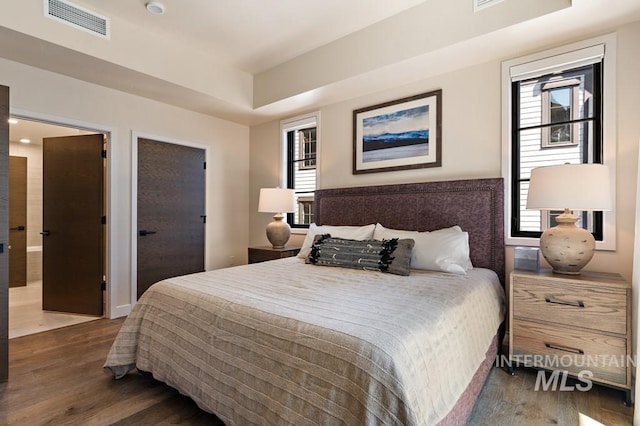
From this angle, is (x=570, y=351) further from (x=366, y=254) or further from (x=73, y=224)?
(x=73, y=224)

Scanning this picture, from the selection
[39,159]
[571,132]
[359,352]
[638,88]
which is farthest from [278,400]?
[39,159]

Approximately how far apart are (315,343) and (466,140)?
244cm

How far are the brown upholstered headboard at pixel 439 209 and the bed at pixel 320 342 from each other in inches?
5.9

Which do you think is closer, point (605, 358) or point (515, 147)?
point (605, 358)

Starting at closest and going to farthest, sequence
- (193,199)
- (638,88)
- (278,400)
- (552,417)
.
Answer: (278,400), (552,417), (638,88), (193,199)

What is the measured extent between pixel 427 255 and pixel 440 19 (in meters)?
1.87

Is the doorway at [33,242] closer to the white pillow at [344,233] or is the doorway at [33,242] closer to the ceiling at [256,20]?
the ceiling at [256,20]

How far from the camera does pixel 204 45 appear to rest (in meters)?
3.33

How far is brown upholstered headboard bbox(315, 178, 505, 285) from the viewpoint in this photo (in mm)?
2662

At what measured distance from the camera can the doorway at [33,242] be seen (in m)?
3.36

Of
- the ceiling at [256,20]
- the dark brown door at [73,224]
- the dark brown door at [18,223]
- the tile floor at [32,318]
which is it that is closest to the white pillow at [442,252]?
the ceiling at [256,20]

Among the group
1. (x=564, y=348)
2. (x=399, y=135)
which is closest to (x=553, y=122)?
(x=399, y=135)

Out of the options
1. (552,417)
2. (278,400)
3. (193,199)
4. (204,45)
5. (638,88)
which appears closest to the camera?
(278,400)

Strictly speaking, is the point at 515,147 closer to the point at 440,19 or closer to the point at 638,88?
the point at 638,88
